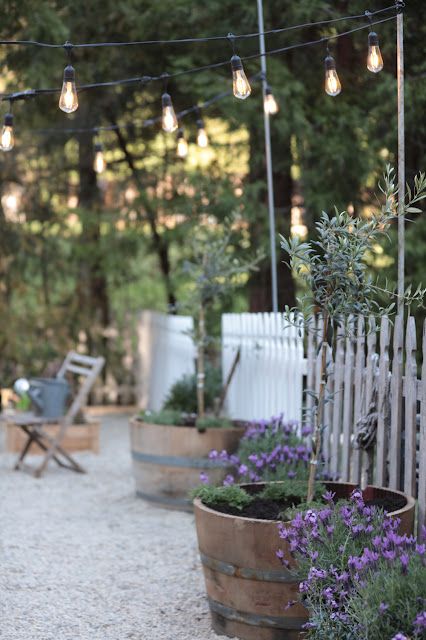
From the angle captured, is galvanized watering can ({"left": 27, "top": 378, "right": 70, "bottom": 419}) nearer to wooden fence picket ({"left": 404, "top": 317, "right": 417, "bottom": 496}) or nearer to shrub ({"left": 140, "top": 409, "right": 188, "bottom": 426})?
shrub ({"left": 140, "top": 409, "right": 188, "bottom": 426})

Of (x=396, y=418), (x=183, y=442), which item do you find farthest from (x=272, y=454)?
(x=183, y=442)

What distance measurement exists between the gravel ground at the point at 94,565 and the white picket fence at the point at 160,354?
5.56 feet

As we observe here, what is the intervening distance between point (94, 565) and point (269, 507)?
5.74ft

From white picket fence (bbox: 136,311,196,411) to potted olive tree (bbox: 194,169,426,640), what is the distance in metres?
4.69

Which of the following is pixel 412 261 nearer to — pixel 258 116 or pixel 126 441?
pixel 258 116

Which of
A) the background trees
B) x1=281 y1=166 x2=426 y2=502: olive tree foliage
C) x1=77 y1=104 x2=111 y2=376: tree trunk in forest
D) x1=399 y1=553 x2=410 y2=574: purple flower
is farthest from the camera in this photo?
x1=77 y1=104 x2=111 y2=376: tree trunk in forest

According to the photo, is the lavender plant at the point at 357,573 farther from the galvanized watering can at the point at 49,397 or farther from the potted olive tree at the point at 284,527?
the galvanized watering can at the point at 49,397

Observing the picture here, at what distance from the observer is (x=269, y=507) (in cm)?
472

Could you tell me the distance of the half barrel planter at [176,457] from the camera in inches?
287

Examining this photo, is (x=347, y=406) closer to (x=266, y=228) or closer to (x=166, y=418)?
(x=166, y=418)

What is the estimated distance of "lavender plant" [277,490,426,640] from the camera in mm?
3327

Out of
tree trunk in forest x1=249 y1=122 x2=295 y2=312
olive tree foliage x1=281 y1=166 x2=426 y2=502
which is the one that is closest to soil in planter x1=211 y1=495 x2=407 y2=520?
olive tree foliage x1=281 y1=166 x2=426 y2=502

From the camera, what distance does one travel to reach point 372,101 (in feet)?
33.0

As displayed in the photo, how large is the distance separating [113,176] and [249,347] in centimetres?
845
